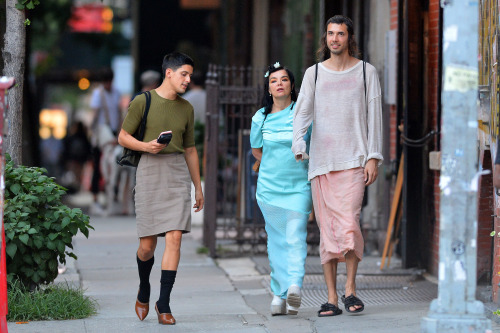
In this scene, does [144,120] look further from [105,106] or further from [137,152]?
[105,106]

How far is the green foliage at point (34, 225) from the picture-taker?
6789 millimetres

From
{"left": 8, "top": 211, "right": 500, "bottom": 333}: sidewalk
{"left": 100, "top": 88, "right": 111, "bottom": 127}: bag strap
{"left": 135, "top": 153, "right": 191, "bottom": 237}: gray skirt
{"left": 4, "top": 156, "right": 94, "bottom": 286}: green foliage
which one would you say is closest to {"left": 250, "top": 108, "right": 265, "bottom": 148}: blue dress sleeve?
{"left": 135, "top": 153, "right": 191, "bottom": 237}: gray skirt

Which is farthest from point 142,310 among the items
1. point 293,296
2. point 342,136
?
point 342,136

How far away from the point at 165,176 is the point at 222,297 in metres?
1.66

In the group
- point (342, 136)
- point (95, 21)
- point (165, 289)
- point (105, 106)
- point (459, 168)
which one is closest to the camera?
point (459, 168)

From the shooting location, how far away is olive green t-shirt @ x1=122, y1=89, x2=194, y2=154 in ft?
21.4

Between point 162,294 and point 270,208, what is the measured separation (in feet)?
A: 3.33

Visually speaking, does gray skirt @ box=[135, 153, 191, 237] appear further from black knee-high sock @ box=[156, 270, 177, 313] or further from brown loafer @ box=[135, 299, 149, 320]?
brown loafer @ box=[135, 299, 149, 320]

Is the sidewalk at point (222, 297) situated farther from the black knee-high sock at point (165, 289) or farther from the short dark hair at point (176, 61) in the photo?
the short dark hair at point (176, 61)

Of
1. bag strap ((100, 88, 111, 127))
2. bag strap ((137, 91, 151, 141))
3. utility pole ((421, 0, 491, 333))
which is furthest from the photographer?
bag strap ((100, 88, 111, 127))

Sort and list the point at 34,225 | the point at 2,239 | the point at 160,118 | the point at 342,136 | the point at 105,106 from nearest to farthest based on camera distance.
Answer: the point at 2,239
the point at 160,118
the point at 342,136
the point at 34,225
the point at 105,106

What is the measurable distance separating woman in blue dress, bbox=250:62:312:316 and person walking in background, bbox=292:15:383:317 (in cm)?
17

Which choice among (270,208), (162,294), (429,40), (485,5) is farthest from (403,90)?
(162,294)

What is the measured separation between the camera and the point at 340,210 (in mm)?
6645
